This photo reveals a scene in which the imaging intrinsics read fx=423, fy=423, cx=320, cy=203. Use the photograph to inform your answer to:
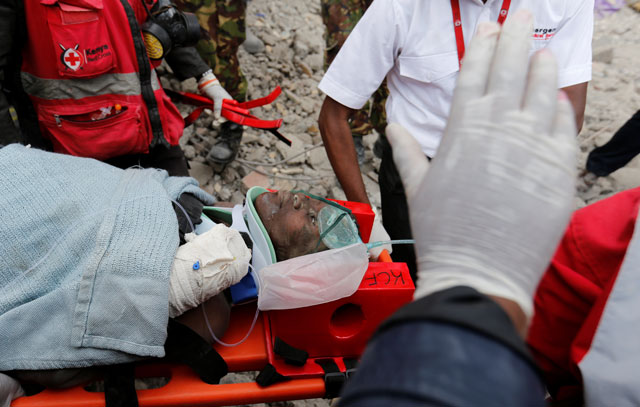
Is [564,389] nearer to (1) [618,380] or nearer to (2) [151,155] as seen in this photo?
(1) [618,380]

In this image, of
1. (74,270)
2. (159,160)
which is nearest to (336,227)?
(74,270)

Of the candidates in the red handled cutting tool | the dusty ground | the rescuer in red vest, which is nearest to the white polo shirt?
the red handled cutting tool

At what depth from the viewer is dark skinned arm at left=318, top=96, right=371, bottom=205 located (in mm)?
1982

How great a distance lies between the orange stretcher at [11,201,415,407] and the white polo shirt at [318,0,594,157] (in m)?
0.70

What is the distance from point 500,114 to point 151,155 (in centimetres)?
218

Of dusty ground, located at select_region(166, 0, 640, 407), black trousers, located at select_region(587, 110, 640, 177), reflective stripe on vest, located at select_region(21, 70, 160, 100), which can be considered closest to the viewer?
reflective stripe on vest, located at select_region(21, 70, 160, 100)

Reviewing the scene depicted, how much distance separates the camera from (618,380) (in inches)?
31.9

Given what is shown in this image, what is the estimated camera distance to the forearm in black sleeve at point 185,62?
2.57 metres

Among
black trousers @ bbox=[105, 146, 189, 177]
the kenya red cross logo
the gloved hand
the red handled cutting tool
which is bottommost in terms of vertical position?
black trousers @ bbox=[105, 146, 189, 177]

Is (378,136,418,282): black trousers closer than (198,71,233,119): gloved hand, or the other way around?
(378,136,418,282): black trousers

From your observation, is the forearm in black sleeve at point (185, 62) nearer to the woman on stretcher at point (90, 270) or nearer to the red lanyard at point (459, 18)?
the woman on stretcher at point (90, 270)

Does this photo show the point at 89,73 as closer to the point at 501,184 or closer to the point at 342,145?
the point at 342,145

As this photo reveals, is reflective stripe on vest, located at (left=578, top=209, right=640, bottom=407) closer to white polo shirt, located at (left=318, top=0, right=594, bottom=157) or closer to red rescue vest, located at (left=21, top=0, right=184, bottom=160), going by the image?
white polo shirt, located at (left=318, top=0, right=594, bottom=157)

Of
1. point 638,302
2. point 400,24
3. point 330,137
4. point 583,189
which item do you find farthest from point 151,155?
point 583,189
